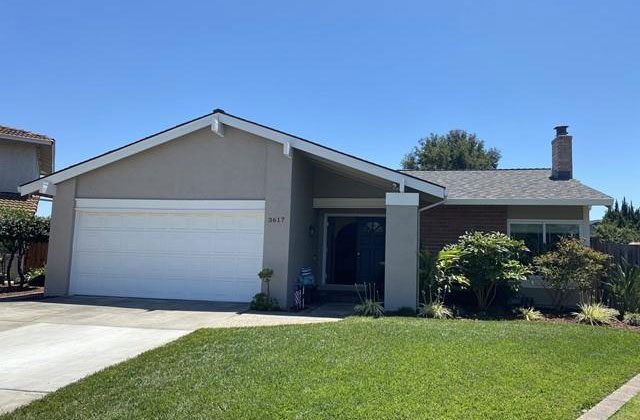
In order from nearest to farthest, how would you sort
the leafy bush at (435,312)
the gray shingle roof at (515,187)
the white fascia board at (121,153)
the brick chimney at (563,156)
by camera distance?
the leafy bush at (435,312), the white fascia board at (121,153), the gray shingle roof at (515,187), the brick chimney at (563,156)

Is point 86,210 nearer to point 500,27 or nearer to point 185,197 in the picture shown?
point 185,197

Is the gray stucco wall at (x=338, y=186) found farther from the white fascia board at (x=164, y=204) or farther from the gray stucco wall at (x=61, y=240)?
the gray stucco wall at (x=61, y=240)

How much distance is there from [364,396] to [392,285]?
658 cm

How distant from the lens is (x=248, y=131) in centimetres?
1292

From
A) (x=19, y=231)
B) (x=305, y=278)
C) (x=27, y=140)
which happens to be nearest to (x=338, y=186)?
(x=305, y=278)

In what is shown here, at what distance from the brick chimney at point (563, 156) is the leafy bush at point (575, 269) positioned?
4604 millimetres

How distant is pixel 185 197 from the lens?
1354cm

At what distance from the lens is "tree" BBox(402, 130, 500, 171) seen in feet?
155

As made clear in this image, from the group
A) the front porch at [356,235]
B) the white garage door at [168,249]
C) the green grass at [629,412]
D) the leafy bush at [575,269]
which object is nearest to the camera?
the green grass at [629,412]

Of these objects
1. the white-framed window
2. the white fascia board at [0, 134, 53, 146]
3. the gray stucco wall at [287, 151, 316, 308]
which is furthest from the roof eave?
the white fascia board at [0, 134, 53, 146]

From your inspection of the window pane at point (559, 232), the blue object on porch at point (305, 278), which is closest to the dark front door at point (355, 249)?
the blue object on porch at point (305, 278)

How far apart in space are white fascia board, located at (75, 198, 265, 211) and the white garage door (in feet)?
0.08

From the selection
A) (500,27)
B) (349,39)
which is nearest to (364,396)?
(500,27)

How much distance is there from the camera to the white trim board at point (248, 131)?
1209cm
